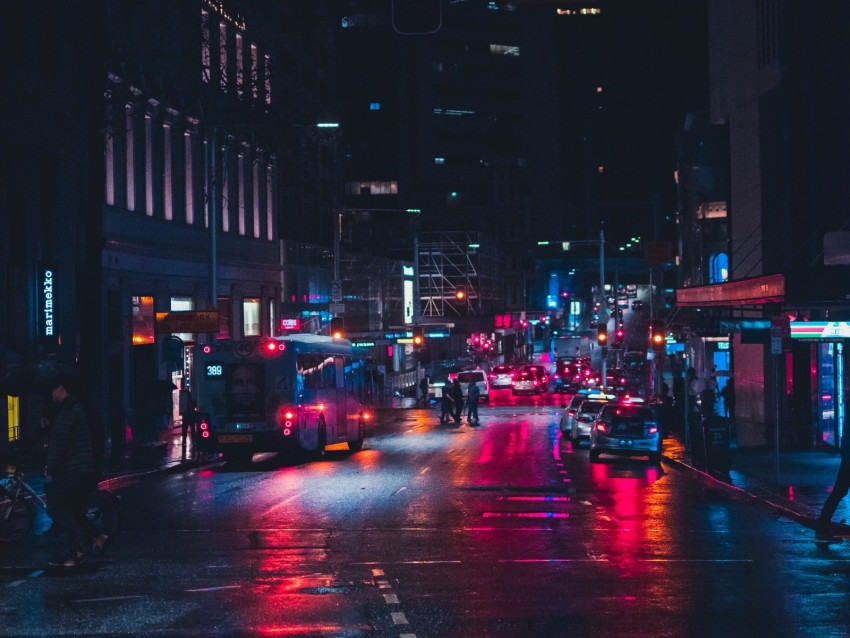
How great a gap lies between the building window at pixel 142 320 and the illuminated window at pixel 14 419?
36.7ft

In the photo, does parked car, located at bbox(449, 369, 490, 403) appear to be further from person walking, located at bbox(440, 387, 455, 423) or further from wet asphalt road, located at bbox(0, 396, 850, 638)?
wet asphalt road, located at bbox(0, 396, 850, 638)

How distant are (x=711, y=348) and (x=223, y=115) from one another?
30580mm

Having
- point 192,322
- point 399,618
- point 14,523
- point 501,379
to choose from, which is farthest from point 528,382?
point 399,618

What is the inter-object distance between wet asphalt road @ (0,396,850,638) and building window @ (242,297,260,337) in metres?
29.2

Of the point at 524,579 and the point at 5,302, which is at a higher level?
the point at 5,302

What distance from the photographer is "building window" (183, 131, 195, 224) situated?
4741 centimetres

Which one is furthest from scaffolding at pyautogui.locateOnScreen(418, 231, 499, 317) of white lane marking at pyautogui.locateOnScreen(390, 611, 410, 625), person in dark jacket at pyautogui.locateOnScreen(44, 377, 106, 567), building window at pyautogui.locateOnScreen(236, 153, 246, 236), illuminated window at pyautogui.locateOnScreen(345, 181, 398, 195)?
white lane marking at pyautogui.locateOnScreen(390, 611, 410, 625)

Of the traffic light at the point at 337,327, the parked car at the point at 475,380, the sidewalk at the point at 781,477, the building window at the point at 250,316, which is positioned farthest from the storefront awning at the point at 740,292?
the parked car at the point at 475,380

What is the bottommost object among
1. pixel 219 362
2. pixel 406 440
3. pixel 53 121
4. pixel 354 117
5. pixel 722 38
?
pixel 406 440

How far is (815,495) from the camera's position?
22.0 metres

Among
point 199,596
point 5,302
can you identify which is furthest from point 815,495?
point 5,302

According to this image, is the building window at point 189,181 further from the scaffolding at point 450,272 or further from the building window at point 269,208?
the scaffolding at point 450,272

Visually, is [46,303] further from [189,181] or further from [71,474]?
[189,181]

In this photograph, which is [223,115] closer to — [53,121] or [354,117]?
[53,121]
